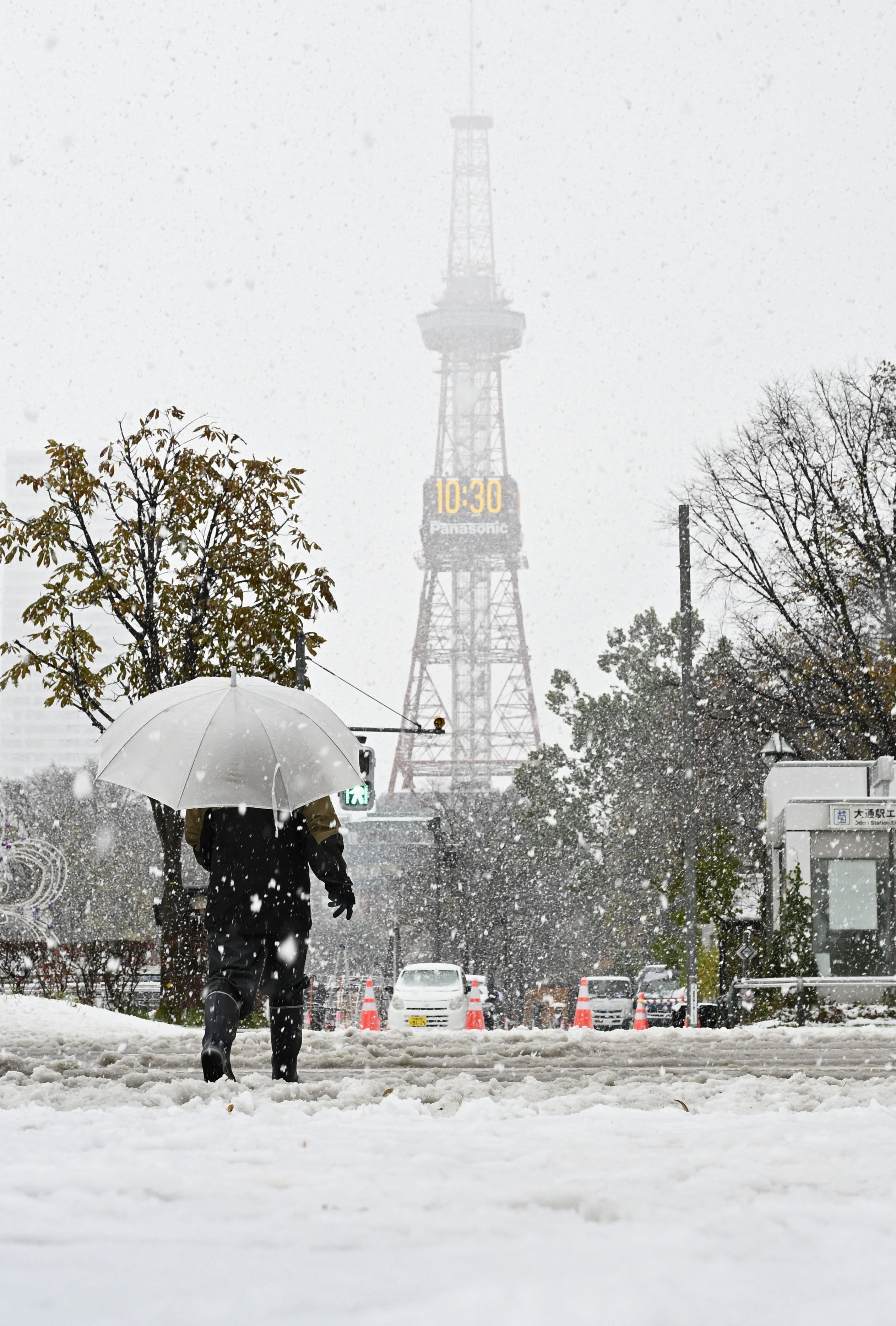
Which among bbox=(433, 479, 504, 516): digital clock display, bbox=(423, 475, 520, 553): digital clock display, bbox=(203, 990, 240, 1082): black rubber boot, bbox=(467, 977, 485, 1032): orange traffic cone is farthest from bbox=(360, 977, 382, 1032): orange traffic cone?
bbox=(433, 479, 504, 516): digital clock display

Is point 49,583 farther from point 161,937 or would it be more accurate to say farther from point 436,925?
point 436,925

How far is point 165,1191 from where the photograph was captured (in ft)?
10.6

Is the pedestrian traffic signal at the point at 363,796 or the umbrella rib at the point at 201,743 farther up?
the pedestrian traffic signal at the point at 363,796

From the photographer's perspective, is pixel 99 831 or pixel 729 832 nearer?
pixel 729 832

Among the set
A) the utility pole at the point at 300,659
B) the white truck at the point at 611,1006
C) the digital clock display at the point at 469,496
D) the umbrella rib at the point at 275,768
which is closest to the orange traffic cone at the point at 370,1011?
the utility pole at the point at 300,659

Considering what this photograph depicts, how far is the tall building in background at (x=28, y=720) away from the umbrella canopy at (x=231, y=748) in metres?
158

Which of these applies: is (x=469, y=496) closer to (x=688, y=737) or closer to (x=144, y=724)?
(x=688, y=737)

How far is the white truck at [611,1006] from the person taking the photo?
3139cm

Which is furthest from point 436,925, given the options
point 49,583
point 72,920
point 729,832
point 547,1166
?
point 547,1166

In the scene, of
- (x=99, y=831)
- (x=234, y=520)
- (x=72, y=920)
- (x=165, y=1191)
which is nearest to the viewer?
(x=165, y=1191)

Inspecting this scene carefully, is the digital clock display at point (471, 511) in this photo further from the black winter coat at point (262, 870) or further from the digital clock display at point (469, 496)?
the black winter coat at point (262, 870)

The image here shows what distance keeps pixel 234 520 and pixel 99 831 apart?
136 ft

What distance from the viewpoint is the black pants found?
19.9 feet

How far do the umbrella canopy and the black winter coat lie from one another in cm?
10
